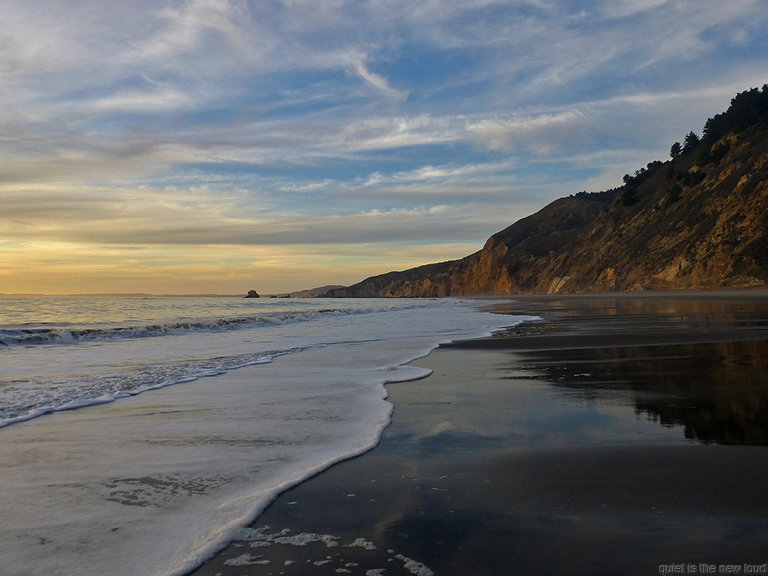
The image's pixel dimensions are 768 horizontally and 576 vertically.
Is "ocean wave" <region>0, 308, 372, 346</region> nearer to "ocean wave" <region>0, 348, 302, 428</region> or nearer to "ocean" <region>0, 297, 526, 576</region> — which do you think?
"ocean" <region>0, 297, 526, 576</region>

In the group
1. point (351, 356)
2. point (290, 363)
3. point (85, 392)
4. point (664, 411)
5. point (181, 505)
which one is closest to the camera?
point (181, 505)

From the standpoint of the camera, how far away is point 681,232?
54.6 metres

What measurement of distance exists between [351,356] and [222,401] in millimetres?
4579

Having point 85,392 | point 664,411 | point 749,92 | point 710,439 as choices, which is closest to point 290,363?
point 85,392

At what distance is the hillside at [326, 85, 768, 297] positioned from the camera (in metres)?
45.8

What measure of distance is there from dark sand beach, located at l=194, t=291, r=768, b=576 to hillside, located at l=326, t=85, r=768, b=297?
44501 mm

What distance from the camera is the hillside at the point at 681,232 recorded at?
150 feet

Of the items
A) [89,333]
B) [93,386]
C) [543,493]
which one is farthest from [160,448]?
[89,333]

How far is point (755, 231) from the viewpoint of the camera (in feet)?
146

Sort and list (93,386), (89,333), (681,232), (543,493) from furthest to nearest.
Result: (681,232) < (89,333) < (93,386) < (543,493)

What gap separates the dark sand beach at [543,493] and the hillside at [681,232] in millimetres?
44501

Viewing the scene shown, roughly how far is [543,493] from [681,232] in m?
58.7

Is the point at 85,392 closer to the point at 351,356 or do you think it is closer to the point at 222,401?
the point at 222,401

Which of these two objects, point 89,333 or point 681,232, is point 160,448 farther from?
point 681,232
